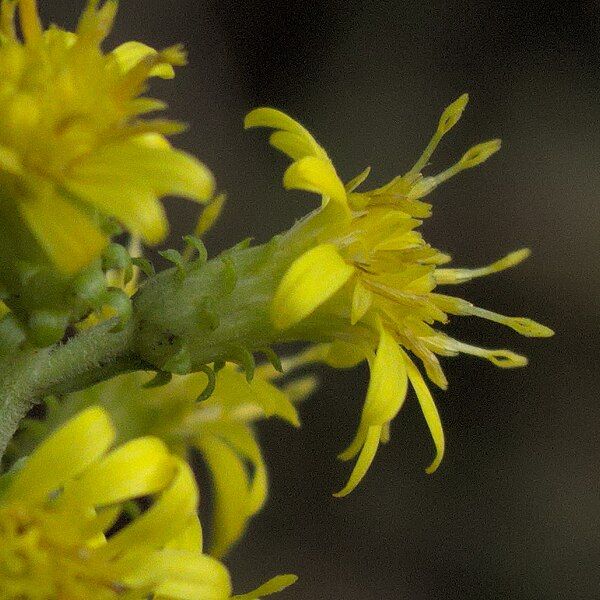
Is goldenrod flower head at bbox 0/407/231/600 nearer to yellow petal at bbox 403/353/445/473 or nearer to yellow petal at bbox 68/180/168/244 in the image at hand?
yellow petal at bbox 68/180/168/244

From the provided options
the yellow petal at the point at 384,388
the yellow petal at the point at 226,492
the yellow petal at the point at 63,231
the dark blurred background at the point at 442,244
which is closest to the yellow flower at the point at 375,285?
the yellow petal at the point at 384,388

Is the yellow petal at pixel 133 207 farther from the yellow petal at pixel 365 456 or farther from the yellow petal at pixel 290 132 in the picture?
the yellow petal at pixel 365 456

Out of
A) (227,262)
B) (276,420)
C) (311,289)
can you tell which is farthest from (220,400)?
(276,420)

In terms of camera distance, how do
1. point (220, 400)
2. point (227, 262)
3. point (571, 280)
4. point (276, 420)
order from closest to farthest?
point (227, 262) → point (220, 400) → point (276, 420) → point (571, 280)

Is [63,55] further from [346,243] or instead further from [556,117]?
[556,117]

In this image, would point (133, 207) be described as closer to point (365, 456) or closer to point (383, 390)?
point (383, 390)

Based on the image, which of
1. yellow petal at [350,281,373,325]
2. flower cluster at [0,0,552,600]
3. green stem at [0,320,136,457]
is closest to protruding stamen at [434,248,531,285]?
flower cluster at [0,0,552,600]
